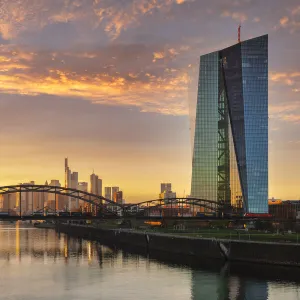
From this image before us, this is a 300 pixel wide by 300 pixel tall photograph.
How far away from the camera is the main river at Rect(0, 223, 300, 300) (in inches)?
2302

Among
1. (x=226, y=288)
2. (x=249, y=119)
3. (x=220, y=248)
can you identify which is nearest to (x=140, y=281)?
(x=226, y=288)

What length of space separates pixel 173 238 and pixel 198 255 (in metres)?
11.6

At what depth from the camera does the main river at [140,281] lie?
192 feet

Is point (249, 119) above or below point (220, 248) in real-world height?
above

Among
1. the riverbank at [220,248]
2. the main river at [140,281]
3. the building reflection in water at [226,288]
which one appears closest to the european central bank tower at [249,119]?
the riverbank at [220,248]

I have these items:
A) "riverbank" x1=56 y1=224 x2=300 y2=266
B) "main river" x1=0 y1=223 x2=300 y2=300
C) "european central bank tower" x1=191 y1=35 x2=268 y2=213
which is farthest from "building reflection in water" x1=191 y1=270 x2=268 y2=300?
"european central bank tower" x1=191 y1=35 x2=268 y2=213

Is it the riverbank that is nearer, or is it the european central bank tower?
the riverbank

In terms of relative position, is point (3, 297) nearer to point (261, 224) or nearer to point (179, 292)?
point (179, 292)

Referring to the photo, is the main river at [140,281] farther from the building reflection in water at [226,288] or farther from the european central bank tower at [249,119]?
the european central bank tower at [249,119]

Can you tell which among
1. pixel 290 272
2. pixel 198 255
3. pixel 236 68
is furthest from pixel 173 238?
pixel 236 68

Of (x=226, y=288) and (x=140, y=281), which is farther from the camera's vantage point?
(x=140, y=281)

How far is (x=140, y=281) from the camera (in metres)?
67.8

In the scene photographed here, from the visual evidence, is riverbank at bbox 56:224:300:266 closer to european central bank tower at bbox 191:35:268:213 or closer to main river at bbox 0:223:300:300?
main river at bbox 0:223:300:300

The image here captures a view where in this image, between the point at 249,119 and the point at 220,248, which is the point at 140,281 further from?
the point at 249,119
